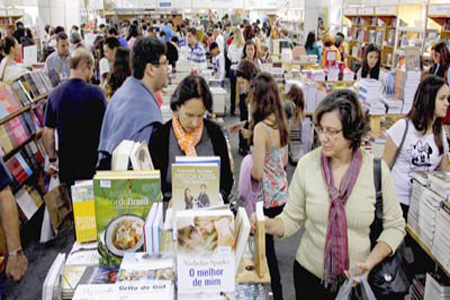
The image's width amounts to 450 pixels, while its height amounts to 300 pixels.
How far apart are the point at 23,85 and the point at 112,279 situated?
3.85 meters

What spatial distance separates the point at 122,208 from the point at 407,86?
13.1ft

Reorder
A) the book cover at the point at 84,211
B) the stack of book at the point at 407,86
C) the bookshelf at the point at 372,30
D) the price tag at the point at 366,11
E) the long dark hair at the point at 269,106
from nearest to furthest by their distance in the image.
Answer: the book cover at the point at 84,211, the long dark hair at the point at 269,106, the stack of book at the point at 407,86, the bookshelf at the point at 372,30, the price tag at the point at 366,11

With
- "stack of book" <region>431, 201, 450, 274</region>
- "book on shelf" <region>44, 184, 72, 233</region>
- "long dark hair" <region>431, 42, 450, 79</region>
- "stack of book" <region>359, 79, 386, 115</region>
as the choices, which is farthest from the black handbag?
"long dark hair" <region>431, 42, 450, 79</region>

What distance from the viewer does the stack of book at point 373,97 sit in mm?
4820

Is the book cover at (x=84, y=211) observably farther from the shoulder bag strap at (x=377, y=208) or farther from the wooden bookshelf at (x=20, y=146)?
the wooden bookshelf at (x=20, y=146)

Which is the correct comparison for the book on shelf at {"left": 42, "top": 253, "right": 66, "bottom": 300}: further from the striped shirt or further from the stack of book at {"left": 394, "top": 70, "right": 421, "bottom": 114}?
the striped shirt

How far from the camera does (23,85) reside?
4.73m

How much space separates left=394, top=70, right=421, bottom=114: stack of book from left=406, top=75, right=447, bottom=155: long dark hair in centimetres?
194

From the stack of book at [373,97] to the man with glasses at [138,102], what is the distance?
113 inches

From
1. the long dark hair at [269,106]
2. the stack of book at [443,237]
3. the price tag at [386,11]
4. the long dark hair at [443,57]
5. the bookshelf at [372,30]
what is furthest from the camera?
the bookshelf at [372,30]

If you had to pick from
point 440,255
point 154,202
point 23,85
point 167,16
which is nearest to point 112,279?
point 154,202

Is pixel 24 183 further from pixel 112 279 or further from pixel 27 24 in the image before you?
pixel 27 24

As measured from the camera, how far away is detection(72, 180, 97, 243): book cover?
70.5 inches

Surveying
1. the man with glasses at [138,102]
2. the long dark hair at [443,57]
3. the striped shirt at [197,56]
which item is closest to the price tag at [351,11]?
the striped shirt at [197,56]
